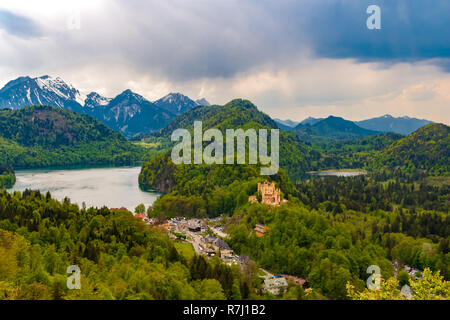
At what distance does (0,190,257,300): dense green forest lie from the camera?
25.4 m

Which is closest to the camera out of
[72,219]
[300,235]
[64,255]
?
[64,255]

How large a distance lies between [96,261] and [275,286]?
21.1m

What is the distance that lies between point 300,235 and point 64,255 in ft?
125

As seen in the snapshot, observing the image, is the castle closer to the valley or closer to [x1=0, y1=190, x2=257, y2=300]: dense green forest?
the valley

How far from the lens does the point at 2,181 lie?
13025cm

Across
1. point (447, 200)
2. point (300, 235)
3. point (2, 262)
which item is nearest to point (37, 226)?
point (2, 262)

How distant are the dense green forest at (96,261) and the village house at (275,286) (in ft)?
7.56

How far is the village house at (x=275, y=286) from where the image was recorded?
139 feet

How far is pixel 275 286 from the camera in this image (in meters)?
43.2

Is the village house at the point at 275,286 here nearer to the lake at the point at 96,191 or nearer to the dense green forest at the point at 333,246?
the dense green forest at the point at 333,246

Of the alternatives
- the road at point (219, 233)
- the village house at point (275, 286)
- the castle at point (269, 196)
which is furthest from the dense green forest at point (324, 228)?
the village house at point (275, 286)

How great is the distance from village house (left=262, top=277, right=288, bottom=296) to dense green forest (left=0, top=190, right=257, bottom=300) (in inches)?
90.7

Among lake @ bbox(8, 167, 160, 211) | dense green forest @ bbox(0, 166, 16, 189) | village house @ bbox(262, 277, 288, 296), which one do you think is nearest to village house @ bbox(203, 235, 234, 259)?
village house @ bbox(262, 277, 288, 296)
